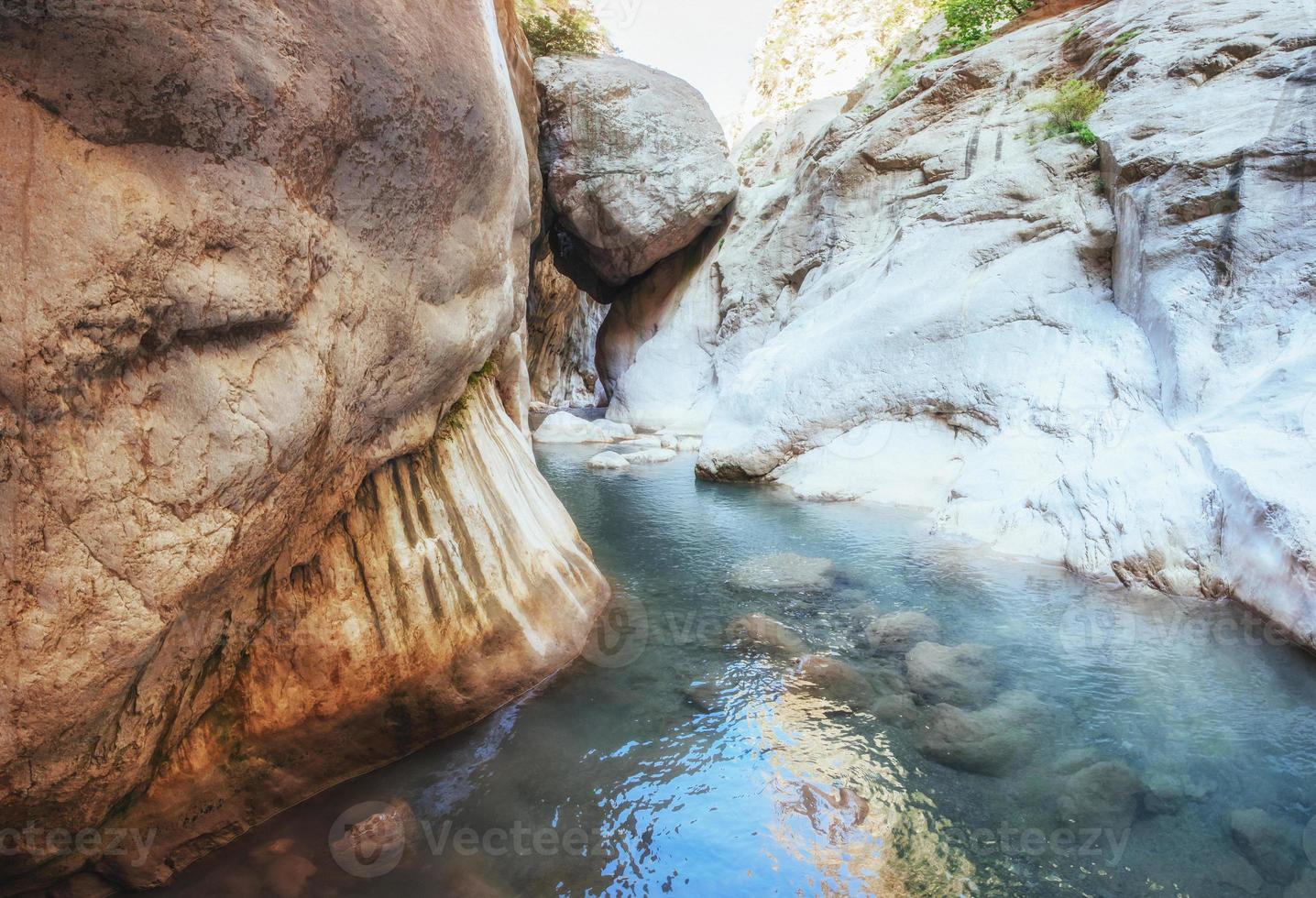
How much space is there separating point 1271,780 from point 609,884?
342 centimetres

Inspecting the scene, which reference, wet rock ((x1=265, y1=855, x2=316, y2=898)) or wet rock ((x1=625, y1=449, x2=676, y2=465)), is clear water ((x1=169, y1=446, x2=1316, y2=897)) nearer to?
wet rock ((x1=265, y1=855, x2=316, y2=898))

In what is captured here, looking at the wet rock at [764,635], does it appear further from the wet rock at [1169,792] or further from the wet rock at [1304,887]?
the wet rock at [1304,887]

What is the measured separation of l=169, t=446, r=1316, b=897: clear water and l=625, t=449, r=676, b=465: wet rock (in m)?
8.42

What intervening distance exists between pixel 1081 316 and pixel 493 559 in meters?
8.98

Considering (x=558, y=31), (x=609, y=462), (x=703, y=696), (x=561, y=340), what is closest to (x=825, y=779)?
(x=703, y=696)

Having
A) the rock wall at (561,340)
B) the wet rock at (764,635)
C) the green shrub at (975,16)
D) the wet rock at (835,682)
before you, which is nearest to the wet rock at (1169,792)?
the wet rock at (835,682)

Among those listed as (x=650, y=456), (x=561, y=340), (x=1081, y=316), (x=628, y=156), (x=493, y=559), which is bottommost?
(x=561, y=340)

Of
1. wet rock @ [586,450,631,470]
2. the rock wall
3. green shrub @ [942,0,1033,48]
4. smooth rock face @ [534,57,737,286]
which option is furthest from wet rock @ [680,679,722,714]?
the rock wall

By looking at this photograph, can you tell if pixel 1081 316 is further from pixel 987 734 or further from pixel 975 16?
pixel 975 16

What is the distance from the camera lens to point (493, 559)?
→ 4348 mm

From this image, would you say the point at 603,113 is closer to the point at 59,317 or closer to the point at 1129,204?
the point at 1129,204

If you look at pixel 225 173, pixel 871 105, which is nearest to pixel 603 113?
pixel 871 105

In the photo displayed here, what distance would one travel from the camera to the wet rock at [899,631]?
5.07 meters

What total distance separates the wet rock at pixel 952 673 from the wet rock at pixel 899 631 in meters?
0.16
